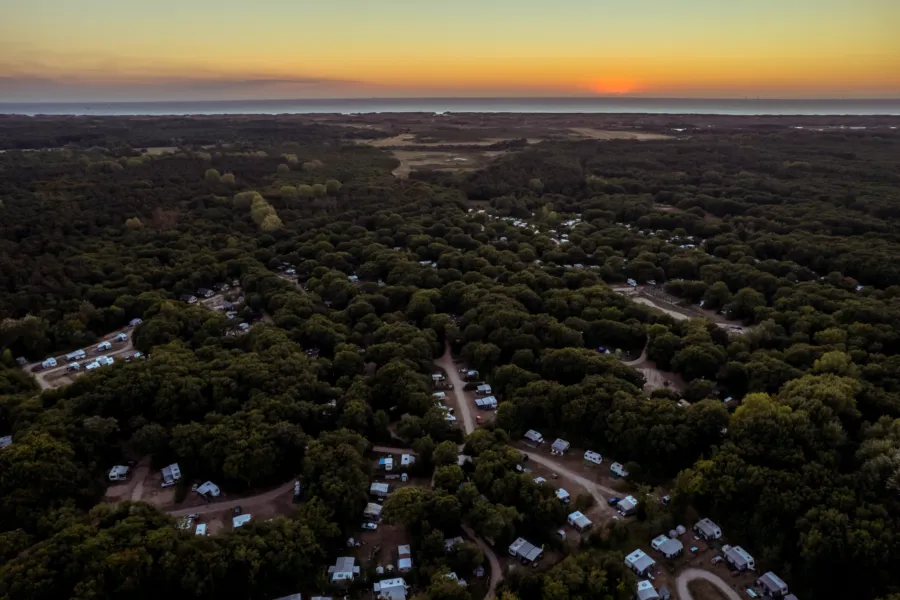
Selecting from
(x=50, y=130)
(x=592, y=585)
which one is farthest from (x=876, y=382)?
(x=50, y=130)

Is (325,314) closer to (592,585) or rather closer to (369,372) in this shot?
(369,372)

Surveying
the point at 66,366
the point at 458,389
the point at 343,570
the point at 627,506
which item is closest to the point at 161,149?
the point at 66,366

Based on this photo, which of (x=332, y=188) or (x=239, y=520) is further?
(x=332, y=188)

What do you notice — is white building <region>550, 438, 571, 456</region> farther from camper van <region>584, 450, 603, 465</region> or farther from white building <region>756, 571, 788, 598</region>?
white building <region>756, 571, 788, 598</region>

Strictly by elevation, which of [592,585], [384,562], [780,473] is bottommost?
[384,562]

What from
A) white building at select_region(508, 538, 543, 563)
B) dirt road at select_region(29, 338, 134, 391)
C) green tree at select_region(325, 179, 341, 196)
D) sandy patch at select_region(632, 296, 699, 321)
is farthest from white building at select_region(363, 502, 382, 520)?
green tree at select_region(325, 179, 341, 196)

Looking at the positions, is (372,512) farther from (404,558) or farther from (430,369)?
(430,369)

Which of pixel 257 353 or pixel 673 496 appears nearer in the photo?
pixel 673 496
